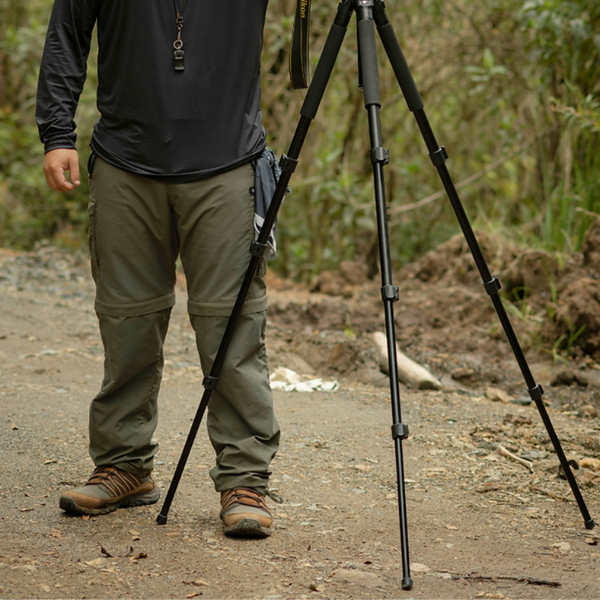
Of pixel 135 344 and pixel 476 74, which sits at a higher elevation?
pixel 476 74

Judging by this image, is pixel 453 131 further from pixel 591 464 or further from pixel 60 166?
pixel 60 166

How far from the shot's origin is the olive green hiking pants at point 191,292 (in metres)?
2.32

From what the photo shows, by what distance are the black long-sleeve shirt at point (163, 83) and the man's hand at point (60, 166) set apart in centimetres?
3

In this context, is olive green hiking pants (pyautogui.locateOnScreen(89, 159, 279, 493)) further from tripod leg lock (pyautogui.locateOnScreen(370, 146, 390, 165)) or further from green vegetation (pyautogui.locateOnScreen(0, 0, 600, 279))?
green vegetation (pyautogui.locateOnScreen(0, 0, 600, 279))

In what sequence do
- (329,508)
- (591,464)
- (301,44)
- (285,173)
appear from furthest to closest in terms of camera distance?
1. (591,464)
2. (329,508)
3. (301,44)
4. (285,173)

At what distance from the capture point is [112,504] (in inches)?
96.5

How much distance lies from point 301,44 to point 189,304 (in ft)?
2.83

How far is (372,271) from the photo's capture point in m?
7.18

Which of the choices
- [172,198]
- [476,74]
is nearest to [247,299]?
[172,198]

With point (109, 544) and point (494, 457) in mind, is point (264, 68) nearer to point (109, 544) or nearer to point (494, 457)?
point (494, 457)

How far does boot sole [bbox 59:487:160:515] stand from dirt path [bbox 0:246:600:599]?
0.03 meters

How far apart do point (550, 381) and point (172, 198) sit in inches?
110

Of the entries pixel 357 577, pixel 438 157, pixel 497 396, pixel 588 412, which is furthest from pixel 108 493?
pixel 588 412

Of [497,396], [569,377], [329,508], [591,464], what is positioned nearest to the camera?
[329,508]
